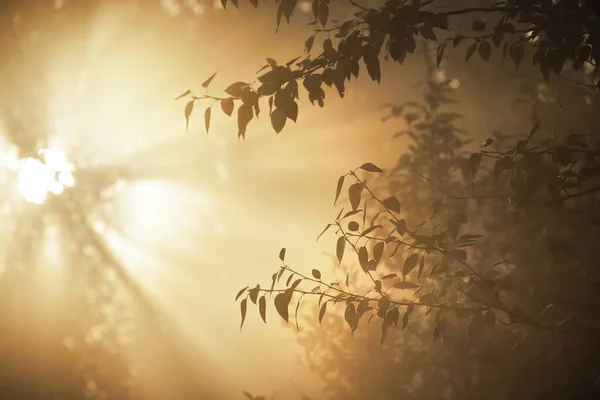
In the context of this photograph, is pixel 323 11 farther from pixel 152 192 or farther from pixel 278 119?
pixel 152 192

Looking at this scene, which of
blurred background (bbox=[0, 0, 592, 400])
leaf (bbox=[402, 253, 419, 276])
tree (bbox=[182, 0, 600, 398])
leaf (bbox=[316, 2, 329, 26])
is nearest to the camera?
tree (bbox=[182, 0, 600, 398])

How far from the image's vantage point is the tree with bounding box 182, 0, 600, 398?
1.54m

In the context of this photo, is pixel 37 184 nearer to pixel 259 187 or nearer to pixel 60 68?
pixel 60 68

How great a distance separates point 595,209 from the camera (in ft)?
7.04

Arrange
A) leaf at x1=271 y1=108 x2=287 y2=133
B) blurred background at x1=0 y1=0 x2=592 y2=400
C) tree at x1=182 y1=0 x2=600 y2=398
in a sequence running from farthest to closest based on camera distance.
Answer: blurred background at x1=0 y1=0 x2=592 y2=400 → tree at x1=182 y1=0 x2=600 y2=398 → leaf at x1=271 y1=108 x2=287 y2=133

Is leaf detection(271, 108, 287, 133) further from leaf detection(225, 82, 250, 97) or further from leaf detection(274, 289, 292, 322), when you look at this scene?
leaf detection(274, 289, 292, 322)

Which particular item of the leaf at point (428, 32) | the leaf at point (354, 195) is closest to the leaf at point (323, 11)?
the leaf at point (428, 32)

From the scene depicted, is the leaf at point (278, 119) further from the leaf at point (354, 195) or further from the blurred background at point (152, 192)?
the blurred background at point (152, 192)

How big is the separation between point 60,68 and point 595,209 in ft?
29.2

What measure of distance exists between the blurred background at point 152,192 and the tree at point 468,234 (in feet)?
3.53

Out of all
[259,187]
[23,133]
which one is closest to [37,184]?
[23,133]

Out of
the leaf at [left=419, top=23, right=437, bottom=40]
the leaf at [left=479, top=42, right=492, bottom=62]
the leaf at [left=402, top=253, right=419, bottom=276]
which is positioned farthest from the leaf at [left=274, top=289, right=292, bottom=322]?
the leaf at [left=479, top=42, right=492, bottom=62]

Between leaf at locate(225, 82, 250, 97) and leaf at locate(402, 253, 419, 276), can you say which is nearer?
leaf at locate(225, 82, 250, 97)

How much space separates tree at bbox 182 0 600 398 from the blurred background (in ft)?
3.53
